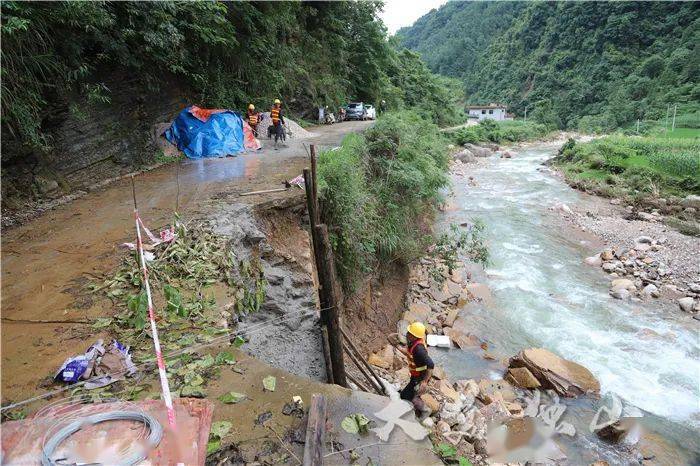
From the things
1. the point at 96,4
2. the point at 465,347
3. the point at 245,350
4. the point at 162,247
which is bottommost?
the point at 465,347

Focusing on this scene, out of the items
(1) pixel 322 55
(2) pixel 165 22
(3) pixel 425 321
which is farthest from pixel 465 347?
(1) pixel 322 55

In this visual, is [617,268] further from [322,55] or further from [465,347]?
[322,55]

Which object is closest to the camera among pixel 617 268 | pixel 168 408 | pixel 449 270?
pixel 168 408

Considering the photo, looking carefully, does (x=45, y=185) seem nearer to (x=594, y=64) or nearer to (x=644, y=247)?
(x=644, y=247)

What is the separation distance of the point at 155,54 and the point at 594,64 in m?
69.9

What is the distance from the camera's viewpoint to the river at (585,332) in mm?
7406

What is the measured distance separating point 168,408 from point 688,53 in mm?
64886

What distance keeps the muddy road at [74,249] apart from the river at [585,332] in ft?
20.3

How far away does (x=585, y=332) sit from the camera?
10.2 meters

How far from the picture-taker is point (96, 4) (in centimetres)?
738

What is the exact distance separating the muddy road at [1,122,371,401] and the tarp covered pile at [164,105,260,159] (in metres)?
1.09

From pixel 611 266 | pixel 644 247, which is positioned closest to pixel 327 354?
pixel 611 266

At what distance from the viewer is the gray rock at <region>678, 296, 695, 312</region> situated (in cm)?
1114

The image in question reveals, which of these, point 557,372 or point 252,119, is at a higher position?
point 252,119
